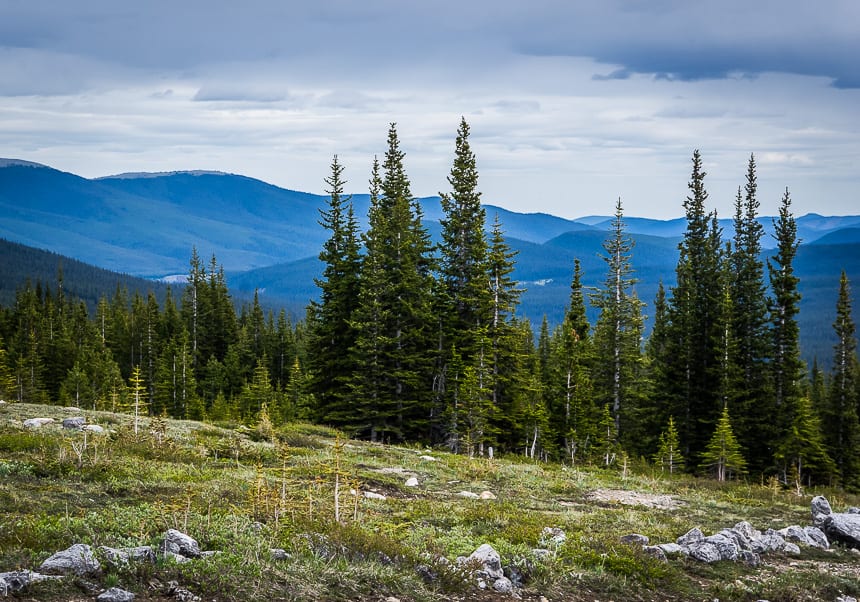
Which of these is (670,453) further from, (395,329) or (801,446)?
(395,329)

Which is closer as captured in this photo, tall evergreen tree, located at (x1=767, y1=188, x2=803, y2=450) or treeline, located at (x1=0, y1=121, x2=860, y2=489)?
treeline, located at (x1=0, y1=121, x2=860, y2=489)

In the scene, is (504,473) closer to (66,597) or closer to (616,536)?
(616,536)

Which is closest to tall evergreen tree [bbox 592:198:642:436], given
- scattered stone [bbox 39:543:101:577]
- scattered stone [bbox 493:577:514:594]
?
scattered stone [bbox 493:577:514:594]

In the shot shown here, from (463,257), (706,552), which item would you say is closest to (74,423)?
(706,552)

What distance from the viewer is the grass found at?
9.14 m

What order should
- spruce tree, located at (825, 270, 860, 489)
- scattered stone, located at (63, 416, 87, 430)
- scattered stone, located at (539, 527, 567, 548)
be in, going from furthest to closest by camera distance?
spruce tree, located at (825, 270, 860, 489), scattered stone, located at (63, 416, 87, 430), scattered stone, located at (539, 527, 567, 548)

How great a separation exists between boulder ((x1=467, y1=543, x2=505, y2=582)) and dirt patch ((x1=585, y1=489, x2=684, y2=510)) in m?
9.03

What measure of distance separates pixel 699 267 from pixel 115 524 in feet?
150

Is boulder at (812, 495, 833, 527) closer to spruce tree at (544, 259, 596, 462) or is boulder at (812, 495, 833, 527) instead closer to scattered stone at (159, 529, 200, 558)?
scattered stone at (159, 529, 200, 558)

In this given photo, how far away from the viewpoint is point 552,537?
13008 millimetres

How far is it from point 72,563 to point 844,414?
57566mm

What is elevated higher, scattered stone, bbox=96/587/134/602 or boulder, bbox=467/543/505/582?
scattered stone, bbox=96/587/134/602

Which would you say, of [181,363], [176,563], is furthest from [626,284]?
[181,363]

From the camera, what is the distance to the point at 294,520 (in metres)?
11.5
